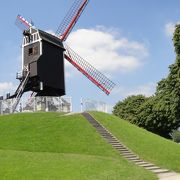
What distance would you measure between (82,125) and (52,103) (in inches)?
384

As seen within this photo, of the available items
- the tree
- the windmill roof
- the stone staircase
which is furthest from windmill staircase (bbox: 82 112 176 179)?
the windmill roof

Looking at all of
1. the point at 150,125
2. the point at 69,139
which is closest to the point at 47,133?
the point at 69,139

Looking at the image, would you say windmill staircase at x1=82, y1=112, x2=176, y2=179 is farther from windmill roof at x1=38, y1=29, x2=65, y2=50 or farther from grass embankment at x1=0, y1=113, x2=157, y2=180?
windmill roof at x1=38, y1=29, x2=65, y2=50

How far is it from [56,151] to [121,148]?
6.24 meters

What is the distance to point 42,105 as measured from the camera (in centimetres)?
4416

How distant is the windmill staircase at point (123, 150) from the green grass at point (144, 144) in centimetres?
61

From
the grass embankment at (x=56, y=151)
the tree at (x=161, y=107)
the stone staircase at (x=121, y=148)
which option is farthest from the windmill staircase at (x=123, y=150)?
the tree at (x=161, y=107)

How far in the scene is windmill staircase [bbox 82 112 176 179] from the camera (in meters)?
26.8

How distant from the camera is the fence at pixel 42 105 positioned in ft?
144

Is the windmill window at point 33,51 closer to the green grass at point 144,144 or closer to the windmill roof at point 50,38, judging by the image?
the windmill roof at point 50,38

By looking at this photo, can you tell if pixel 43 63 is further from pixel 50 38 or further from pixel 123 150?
pixel 123 150

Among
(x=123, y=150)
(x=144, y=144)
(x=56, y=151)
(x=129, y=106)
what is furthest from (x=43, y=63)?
(x=129, y=106)

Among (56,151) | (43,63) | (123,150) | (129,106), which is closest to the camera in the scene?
(56,151)

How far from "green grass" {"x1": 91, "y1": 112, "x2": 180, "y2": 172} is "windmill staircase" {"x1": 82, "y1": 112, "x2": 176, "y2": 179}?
611mm
